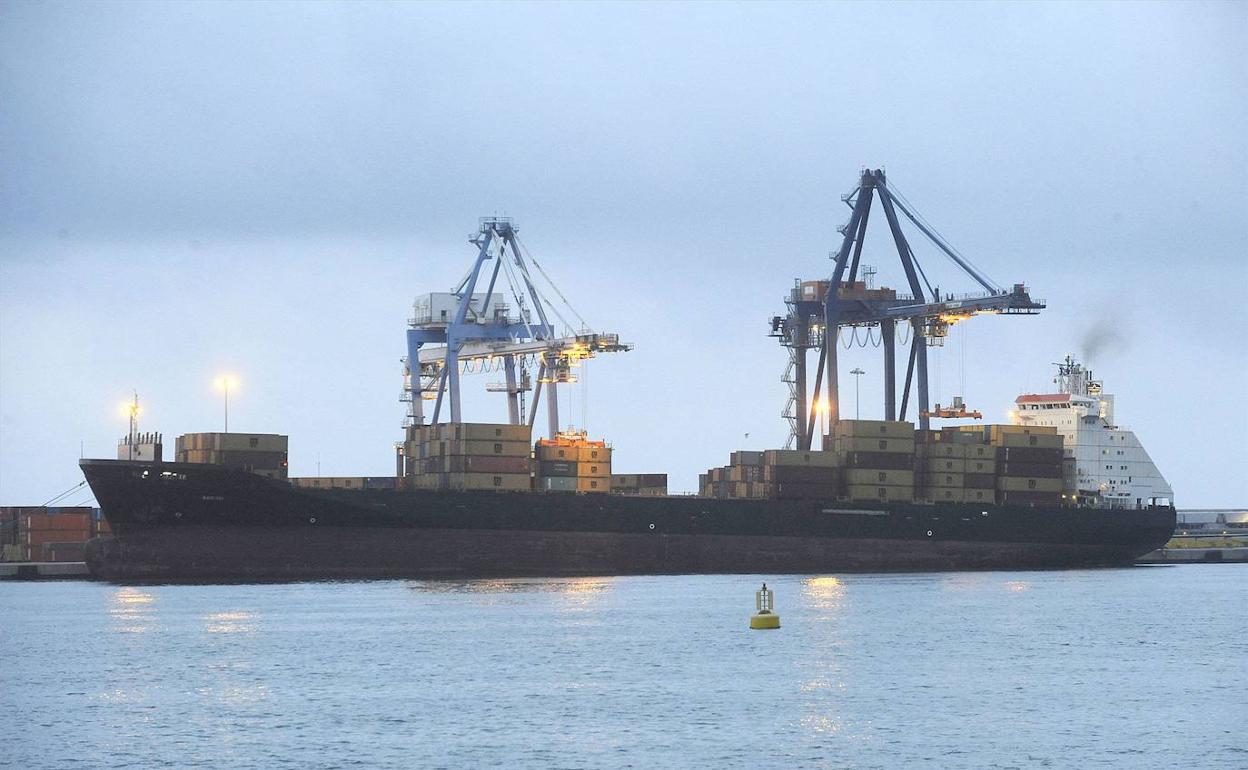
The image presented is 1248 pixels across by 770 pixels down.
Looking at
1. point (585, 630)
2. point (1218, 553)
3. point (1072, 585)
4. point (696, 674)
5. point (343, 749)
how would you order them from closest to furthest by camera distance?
point (343, 749) < point (696, 674) < point (585, 630) < point (1072, 585) < point (1218, 553)

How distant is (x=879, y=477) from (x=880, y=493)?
2.49ft

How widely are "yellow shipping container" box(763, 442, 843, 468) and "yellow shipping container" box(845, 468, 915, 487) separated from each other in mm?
1015

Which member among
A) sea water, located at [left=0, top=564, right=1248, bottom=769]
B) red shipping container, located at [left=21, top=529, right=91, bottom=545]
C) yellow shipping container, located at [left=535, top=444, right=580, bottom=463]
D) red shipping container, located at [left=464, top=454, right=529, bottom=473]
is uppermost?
yellow shipping container, located at [left=535, top=444, right=580, bottom=463]

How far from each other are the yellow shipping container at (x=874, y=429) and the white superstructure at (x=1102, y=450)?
12770 millimetres

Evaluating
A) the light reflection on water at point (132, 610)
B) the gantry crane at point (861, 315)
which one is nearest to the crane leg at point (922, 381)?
the gantry crane at point (861, 315)

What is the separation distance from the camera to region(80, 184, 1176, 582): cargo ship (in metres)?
73.7

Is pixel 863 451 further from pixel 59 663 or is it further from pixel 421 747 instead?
pixel 421 747

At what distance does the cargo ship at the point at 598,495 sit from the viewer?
242ft

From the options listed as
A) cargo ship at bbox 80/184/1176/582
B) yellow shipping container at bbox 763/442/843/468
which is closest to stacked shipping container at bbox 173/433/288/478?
cargo ship at bbox 80/184/1176/582

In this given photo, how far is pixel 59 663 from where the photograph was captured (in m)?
47.2

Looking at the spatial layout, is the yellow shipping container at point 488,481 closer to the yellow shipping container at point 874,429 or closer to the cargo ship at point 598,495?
the cargo ship at point 598,495

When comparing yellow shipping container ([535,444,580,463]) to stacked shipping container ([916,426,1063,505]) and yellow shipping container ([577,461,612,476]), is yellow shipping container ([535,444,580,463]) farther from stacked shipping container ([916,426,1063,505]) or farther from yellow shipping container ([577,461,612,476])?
stacked shipping container ([916,426,1063,505])

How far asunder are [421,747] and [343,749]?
147 centimetres

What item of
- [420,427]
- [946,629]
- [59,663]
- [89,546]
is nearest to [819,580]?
[420,427]
